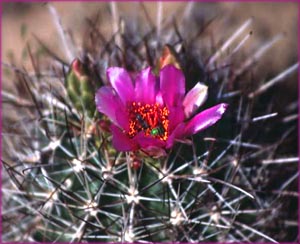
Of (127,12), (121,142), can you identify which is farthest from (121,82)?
(127,12)

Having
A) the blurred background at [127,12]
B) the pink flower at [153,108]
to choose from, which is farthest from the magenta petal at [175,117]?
the blurred background at [127,12]

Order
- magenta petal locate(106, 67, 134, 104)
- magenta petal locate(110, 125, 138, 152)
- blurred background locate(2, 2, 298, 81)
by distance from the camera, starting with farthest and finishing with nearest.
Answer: blurred background locate(2, 2, 298, 81)
magenta petal locate(106, 67, 134, 104)
magenta petal locate(110, 125, 138, 152)

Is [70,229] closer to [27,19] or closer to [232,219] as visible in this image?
[232,219]

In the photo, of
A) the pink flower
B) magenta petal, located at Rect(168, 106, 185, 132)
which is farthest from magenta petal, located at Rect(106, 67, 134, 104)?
magenta petal, located at Rect(168, 106, 185, 132)

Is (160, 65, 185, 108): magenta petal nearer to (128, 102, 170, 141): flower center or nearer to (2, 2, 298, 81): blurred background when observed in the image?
(128, 102, 170, 141): flower center

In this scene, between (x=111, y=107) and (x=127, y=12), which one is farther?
(x=127, y=12)

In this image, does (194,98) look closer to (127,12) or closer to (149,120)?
(149,120)

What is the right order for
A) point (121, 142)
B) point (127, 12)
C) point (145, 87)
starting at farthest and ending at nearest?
point (127, 12)
point (145, 87)
point (121, 142)

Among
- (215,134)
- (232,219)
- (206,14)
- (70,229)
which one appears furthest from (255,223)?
(206,14)
